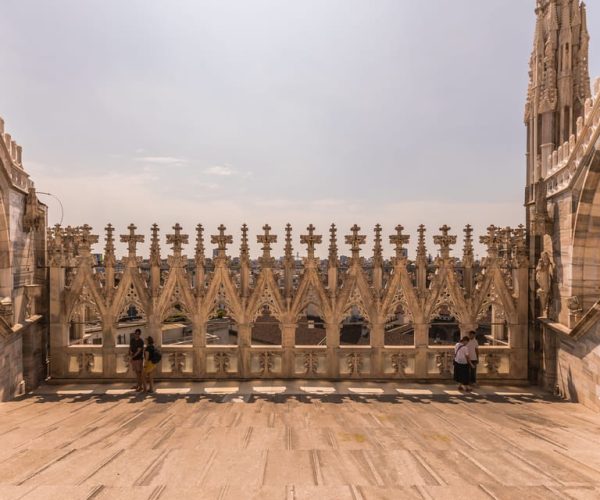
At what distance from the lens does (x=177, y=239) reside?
12938mm

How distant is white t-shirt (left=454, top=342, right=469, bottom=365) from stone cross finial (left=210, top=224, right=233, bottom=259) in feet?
27.1

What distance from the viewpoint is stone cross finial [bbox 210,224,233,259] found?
42.2 feet

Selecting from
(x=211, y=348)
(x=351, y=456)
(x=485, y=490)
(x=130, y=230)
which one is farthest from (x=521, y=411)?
(x=130, y=230)

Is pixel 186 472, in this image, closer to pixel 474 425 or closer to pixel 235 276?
pixel 474 425

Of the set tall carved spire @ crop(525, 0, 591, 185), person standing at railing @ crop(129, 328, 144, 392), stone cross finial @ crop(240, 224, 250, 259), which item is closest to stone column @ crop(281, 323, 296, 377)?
stone cross finial @ crop(240, 224, 250, 259)

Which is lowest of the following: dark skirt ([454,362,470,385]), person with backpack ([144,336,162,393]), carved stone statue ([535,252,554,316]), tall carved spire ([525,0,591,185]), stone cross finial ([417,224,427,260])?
dark skirt ([454,362,470,385])

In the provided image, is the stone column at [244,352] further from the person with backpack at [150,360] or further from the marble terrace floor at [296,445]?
the person with backpack at [150,360]

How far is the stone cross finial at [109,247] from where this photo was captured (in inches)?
502

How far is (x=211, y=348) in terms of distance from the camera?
42.1 ft

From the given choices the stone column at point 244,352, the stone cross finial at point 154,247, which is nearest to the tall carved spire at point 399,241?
the stone column at point 244,352

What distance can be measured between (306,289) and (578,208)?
28.1 ft

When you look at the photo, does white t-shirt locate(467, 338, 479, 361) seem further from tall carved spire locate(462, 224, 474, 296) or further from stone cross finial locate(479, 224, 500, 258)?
stone cross finial locate(479, 224, 500, 258)

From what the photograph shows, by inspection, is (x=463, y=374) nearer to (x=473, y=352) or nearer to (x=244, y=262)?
(x=473, y=352)

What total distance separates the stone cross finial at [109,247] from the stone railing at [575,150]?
48.3ft
